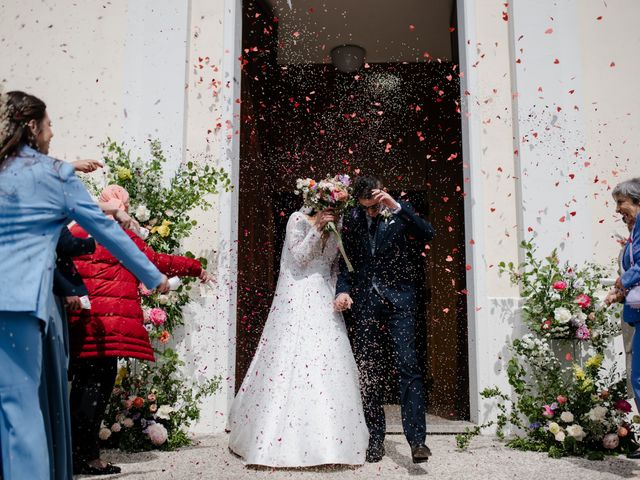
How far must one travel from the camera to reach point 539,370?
4.60 m

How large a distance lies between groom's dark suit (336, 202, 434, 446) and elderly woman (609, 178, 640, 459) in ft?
3.94

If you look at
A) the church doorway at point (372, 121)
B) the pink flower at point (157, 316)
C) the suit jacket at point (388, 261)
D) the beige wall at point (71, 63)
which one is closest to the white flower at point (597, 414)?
→ the suit jacket at point (388, 261)

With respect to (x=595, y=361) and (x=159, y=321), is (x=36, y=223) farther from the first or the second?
(x=595, y=361)

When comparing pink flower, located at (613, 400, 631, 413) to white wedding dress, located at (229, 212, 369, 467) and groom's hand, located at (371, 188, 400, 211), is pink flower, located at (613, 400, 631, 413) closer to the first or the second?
white wedding dress, located at (229, 212, 369, 467)

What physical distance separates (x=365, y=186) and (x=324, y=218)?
384 mm

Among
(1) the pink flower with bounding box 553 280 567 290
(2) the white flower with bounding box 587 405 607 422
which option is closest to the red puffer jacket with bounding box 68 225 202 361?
(1) the pink flower with bounding box 553 280 567 290

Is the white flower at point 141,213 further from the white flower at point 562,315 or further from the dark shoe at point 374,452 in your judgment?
the white flower at point 562,315

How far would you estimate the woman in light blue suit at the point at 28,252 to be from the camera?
2275 mm

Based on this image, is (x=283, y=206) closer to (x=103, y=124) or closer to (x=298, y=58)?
(x=298, y=58)

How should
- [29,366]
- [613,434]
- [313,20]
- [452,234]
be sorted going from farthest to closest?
[452,234] → [313,20] → [613,434] → [29,366]

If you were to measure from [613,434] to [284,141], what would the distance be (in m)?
5.80

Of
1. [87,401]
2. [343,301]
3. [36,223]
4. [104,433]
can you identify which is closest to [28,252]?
[36,223]

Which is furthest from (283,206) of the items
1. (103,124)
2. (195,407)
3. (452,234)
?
(195,407)

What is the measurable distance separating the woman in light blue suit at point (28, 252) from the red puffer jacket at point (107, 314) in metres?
1.10
